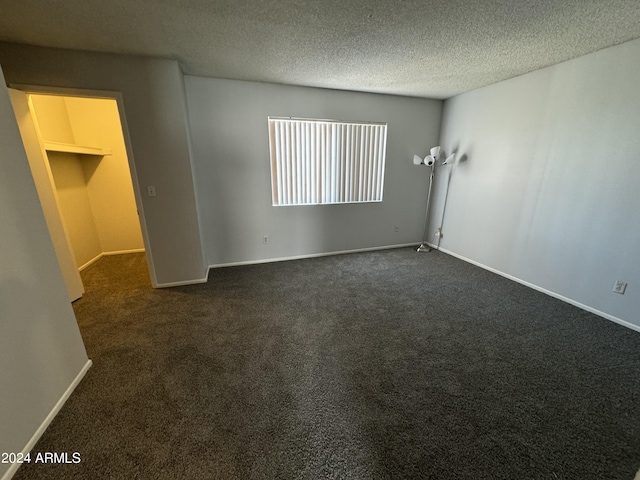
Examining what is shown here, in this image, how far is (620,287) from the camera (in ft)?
7.62

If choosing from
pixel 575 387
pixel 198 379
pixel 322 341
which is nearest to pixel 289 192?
pixel 322 341

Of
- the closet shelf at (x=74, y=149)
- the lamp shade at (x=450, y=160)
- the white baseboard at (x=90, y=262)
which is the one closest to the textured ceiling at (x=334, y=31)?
the closet shelf at (x=74, y=149)

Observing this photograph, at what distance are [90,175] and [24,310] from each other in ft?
11.5

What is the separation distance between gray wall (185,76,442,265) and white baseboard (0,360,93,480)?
1956 millimetres

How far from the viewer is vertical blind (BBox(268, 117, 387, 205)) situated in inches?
139

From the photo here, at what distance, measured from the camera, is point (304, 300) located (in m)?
2.71

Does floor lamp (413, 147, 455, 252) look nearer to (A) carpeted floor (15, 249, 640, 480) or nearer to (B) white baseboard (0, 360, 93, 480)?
(A) carpeted floor (15, 249, 640, 480)

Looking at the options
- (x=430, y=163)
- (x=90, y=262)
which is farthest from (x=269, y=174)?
(x=90, y=262)

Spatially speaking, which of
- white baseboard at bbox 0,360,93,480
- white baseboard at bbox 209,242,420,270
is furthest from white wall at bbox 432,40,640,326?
white baseboard at bbox 0,360,93,480

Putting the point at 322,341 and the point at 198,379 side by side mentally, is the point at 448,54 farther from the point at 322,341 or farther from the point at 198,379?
the point at 198,379

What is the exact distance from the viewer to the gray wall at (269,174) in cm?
316

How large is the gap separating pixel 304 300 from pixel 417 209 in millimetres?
2930

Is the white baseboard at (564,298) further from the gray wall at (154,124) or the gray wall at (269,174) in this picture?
the gray wall at (154,124)

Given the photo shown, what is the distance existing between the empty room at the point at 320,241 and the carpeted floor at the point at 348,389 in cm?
1
